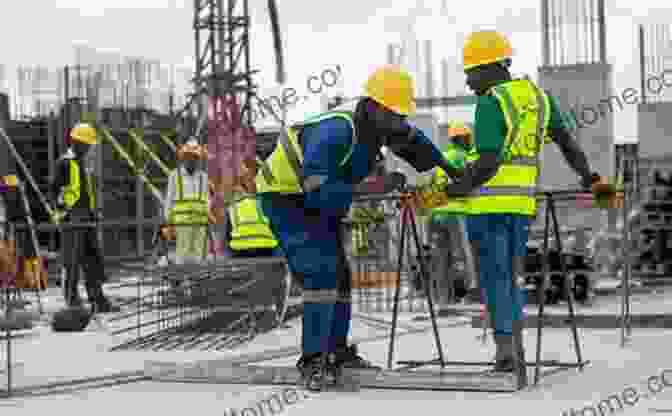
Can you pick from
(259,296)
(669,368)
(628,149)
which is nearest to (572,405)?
(669,368)

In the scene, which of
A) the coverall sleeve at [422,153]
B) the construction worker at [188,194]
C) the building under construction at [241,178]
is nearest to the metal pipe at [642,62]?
the building under construction at [241,178]

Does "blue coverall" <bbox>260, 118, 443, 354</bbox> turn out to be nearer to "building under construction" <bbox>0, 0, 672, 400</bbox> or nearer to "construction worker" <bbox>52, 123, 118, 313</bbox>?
"building under construction" <bbox>0, 0, 672, 400</bbox>

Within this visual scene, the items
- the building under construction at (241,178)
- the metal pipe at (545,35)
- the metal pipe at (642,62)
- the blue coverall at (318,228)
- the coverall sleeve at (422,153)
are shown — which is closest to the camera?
the blue coverall at (318,228)

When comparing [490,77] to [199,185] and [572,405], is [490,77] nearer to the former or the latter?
[572,405]

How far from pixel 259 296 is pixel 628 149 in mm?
11108

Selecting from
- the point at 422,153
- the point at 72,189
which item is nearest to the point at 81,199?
the point at 72,189

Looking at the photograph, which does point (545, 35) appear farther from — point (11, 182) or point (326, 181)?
point (326, 181)

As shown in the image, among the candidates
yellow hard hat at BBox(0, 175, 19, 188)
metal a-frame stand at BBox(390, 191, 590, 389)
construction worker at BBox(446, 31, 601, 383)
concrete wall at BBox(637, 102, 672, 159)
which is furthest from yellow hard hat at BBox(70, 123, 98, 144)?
concrete wall at BBox(637, 102, 672, 159)

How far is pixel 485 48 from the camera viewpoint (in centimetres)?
680

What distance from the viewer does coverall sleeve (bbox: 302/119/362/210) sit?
6.31 meters

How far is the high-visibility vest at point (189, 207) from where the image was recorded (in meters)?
14.0

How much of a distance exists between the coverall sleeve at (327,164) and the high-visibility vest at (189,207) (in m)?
7.68

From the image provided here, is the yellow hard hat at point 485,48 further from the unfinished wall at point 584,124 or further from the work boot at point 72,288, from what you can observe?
the unfinished wall at point 584,124

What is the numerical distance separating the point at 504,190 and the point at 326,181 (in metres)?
1.02
